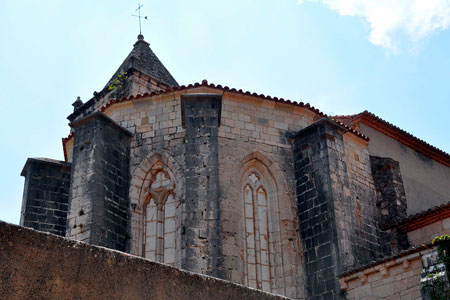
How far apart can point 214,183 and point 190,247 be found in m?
1.25

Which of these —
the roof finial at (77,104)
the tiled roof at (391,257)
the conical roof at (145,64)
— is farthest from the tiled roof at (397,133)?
the roof finial at (77,104)

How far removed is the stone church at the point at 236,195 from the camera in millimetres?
10406

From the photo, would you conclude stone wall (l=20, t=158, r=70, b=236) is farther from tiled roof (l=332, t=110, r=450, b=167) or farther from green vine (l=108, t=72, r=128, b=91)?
tiled roof (l=332, t=110, r=450, b=167)

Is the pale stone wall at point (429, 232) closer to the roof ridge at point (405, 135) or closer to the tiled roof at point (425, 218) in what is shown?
the tiled roof at point (425, 218)

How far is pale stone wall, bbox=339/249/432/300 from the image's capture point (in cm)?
909

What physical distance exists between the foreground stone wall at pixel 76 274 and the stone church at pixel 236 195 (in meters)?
6.34

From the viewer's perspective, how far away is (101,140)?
11211 millimetres

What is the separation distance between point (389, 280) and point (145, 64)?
1015 cm

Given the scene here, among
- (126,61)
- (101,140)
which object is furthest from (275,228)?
(126,61)

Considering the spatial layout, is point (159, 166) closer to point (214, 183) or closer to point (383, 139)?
point (214, 183)

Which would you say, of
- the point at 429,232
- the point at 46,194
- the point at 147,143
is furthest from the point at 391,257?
the point at 46,194

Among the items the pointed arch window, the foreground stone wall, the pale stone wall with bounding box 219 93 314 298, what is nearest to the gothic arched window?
the pale stone wall with bounding box 219 93 314 298

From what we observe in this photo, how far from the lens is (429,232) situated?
11.9 meters

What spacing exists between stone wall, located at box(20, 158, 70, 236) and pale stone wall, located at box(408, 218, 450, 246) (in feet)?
23.1
